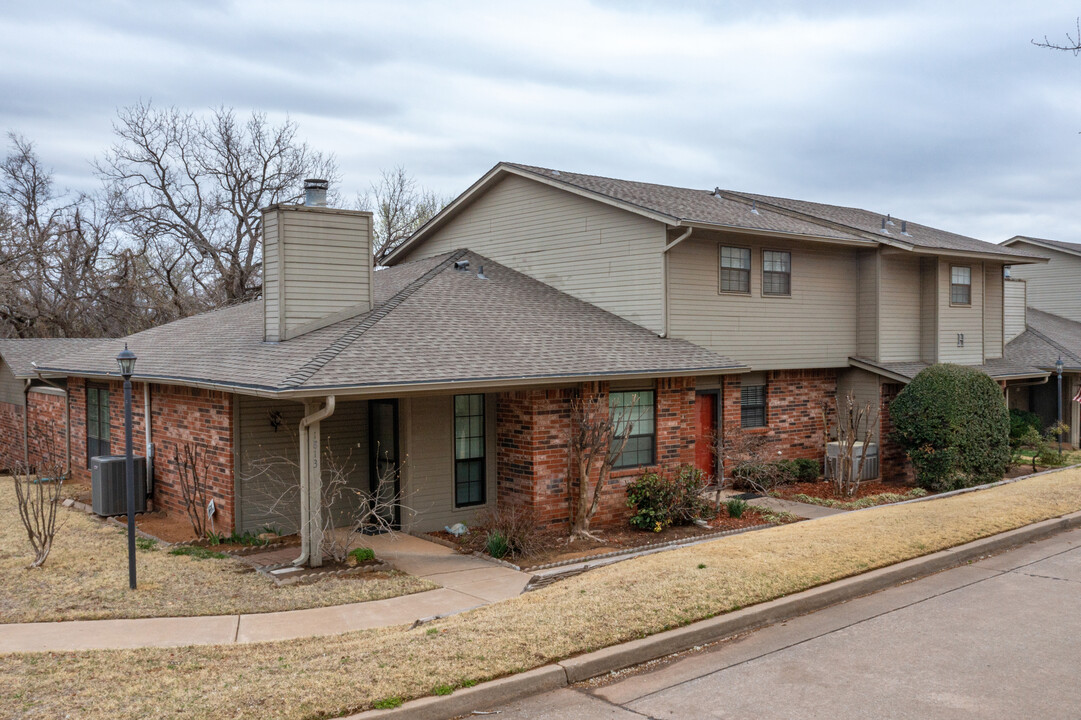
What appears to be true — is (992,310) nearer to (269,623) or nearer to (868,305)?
(868,305)

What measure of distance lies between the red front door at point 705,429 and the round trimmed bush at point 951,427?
3812 mm

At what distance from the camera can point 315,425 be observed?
10094mm

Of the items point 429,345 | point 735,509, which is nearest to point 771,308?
point 735,509

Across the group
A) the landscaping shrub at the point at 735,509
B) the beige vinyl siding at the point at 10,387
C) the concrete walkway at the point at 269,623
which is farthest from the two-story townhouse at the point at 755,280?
the beige vinyl siding at the point at 10,387

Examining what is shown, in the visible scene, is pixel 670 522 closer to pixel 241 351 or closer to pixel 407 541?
pixel 407 541

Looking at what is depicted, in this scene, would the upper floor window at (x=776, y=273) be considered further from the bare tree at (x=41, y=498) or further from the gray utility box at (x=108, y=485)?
the bare tree at (x=41, y=498)

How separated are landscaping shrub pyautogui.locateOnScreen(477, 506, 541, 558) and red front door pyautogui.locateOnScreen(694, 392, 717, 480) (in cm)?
559

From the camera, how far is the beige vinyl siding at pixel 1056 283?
28.3 m

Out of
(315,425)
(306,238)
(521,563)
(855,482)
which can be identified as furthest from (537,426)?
(855,482)

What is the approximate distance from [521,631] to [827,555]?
437cm

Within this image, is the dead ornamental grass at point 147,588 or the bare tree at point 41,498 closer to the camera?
the dead ornamental grass at point 147,588

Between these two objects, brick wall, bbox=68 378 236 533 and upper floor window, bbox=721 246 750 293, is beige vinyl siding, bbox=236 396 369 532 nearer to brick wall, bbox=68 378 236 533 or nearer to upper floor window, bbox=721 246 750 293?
brick wall, bbox=68 378 236 533

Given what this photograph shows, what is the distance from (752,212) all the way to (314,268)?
975 cm

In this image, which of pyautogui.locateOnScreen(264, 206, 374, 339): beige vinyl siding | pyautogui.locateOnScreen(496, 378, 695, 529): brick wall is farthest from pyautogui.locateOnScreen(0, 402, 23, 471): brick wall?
pyautogui.locateOnScreen(496, 378, 695, 529): brick wall
